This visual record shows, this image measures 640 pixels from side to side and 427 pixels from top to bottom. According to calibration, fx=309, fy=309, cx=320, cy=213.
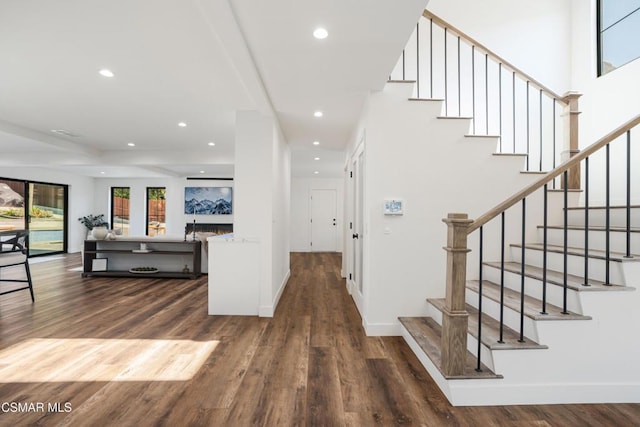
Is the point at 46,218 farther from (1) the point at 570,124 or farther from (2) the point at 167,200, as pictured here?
(1) the point at 570,124

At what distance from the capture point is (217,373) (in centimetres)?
236

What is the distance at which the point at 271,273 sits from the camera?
376 cm

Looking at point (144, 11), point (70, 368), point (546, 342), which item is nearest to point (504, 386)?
point (546, 342)

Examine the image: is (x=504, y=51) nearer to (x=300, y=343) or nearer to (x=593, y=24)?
(x=593, y=24)

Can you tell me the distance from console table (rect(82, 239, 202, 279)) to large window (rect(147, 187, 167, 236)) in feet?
15.0

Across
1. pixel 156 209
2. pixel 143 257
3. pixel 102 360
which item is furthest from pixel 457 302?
pixel 156 209

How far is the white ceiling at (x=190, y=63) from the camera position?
2.04 meters

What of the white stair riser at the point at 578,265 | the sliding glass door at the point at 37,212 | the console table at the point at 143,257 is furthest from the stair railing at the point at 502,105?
the sliding glass door at the point at 37,212

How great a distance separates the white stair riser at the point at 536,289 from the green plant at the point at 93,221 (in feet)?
35.8

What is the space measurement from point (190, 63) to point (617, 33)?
15.8ft

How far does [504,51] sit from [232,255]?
461 cm

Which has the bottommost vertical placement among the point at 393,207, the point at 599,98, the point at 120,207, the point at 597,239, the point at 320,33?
the point at 597,239

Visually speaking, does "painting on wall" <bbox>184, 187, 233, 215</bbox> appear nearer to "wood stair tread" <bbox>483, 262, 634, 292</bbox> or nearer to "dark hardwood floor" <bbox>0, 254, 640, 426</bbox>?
"dark hardwood floor" <bbox>0, 254, 640, 426</bbox>

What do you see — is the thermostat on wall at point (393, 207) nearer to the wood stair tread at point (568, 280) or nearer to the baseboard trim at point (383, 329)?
the wood stair tread at point (568, 280)
